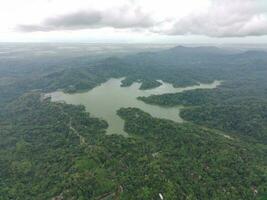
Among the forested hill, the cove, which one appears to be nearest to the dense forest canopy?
the cove

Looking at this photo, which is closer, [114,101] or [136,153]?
A: [136,153]

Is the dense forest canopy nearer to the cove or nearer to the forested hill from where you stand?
the cove

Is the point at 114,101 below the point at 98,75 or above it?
above

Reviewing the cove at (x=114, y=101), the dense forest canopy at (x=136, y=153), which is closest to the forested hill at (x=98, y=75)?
the cove at (x=114, y=101)

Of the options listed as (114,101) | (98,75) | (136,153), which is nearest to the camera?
(136,153)

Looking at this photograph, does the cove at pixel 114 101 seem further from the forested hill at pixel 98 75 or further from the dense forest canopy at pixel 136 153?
the forested hill at pixel 98 75

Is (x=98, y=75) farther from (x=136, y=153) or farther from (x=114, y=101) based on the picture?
(x=136, y=153)

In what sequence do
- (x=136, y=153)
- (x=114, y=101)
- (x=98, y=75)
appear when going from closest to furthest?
(x=136, y=153) → (x=114, y=101) → (x=98, y=75)

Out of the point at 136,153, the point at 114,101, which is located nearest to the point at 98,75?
the point at 114,101
